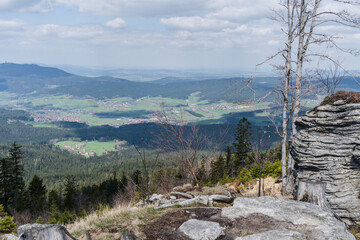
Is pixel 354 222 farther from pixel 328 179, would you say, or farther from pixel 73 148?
pixel 73 148

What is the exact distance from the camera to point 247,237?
5395mm

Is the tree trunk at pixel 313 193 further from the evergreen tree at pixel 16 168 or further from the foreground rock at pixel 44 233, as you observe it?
the evergreen tree at pixel 16 168

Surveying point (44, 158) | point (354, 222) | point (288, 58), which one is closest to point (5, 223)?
point (354, 222)

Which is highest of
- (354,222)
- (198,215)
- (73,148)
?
(198,215)

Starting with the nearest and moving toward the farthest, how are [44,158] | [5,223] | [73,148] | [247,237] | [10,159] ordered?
[247,237], [5,223], [10,159], [44,158], [73,148]

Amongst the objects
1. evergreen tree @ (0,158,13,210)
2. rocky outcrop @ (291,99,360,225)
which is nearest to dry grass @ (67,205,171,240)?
rocky outcrop @ (291,99,360,225)

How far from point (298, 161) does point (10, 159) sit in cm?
4152

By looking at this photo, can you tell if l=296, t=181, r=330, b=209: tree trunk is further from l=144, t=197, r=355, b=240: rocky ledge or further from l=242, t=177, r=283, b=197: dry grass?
l=242, t=177, r=283, b=197: dry grass

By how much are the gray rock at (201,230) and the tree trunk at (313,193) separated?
9.25 feet

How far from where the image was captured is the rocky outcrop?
303 inches

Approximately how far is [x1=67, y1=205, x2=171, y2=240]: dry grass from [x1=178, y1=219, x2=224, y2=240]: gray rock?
989 millimetres

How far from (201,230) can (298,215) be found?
2370 mm

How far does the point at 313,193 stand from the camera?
7.20 metres

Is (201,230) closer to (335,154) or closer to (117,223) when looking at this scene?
(117,223)
